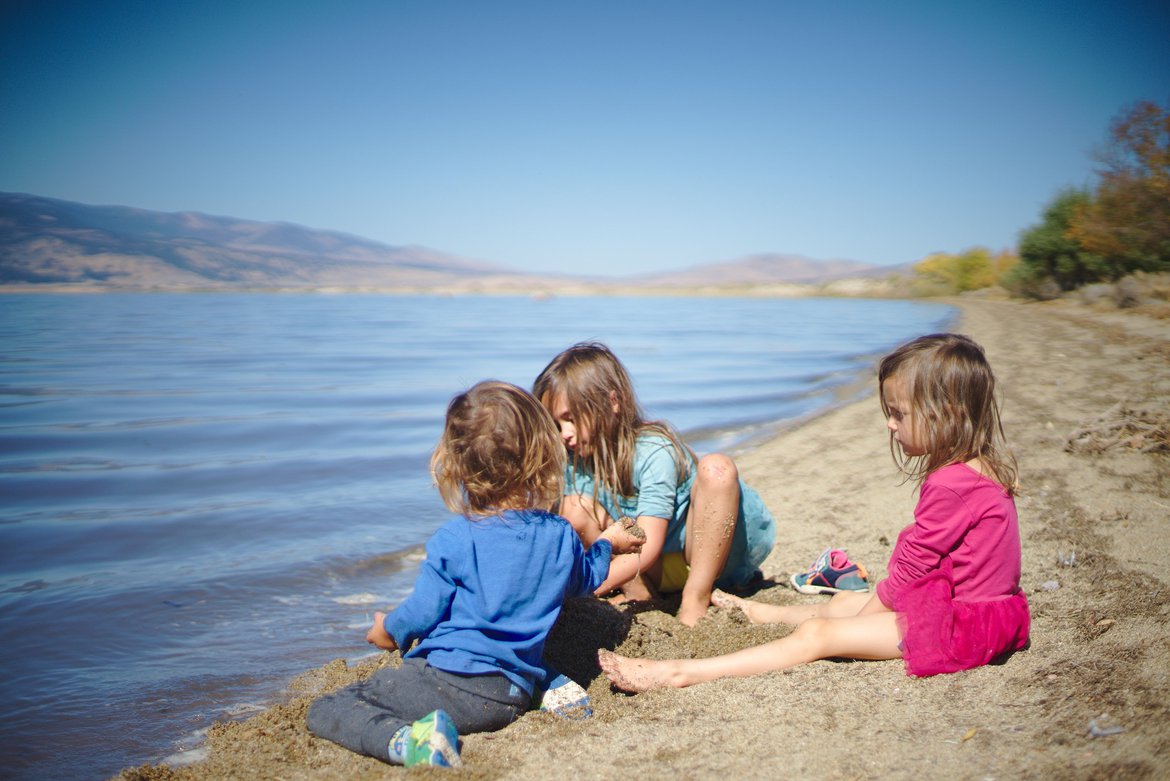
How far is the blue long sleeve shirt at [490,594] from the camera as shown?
2.19 metres

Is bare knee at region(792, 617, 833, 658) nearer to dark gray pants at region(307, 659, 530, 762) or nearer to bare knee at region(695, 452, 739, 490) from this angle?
bare knee at region(695, 452, 739, 490)

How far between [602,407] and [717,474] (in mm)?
506

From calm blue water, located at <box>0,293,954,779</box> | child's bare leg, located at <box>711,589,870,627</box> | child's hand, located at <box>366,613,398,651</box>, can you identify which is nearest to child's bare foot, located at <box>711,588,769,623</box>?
child's bare leg, located at <box>711,589,870,627</box>

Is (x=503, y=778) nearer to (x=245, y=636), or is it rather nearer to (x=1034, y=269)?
(x=245, y=636)

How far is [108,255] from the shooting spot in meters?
35.8

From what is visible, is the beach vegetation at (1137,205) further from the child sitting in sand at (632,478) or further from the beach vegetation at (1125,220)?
the child sitting in sand at (632,478)

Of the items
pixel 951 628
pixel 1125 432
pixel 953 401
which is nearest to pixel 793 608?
pixel 951 628

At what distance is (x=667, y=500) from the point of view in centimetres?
291

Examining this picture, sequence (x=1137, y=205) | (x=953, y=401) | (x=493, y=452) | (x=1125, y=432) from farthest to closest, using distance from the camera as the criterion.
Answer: (x=1137, y=205) → (x=1125, y=432) → (x=953, y=401) → (x=493, y=452)

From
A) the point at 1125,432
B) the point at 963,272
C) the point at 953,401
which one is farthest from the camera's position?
the point at 963,272

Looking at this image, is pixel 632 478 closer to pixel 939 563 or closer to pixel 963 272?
pixel 939 563

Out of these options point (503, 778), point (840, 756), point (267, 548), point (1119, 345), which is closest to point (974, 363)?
point (840, 756)

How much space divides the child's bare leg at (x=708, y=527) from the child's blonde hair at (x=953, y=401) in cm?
70

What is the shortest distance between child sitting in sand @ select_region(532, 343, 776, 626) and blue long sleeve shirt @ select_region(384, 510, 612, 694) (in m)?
0.60
